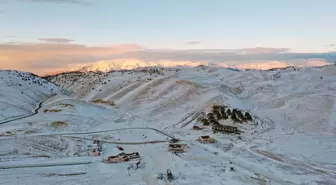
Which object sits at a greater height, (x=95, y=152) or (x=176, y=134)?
(x=95, y=152)

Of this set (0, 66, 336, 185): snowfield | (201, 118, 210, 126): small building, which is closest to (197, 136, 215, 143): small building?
(0, 66, 336, 185): snowfield

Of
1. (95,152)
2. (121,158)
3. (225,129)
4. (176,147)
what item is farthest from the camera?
(225,129)

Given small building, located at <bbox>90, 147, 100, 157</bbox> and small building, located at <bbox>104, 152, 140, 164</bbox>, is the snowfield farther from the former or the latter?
small building, located at <bbox>104, 152, 140, 164</bbox>

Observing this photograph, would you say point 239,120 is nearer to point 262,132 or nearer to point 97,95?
point 262,132

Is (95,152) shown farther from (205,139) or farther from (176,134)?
(176,134)

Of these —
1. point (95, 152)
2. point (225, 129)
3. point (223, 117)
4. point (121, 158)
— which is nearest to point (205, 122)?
point (223, 117)

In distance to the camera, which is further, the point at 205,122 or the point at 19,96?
the point at 19,96

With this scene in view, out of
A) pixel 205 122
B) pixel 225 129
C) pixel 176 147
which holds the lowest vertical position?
pixel 205 122

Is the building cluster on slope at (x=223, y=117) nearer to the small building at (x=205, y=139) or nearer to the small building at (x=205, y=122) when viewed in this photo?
the small building at (x=205, y=122)
